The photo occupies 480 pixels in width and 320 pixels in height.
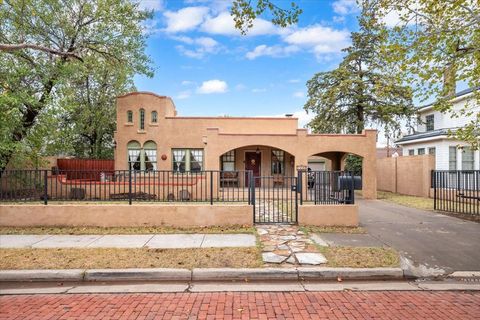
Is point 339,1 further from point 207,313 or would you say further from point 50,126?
point 50,126

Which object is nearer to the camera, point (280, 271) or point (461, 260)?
point (280, 271)

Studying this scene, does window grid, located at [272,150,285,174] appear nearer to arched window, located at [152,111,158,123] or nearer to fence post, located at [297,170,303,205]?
arched window, located at [152,111,158,123]

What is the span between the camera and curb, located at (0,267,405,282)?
17.8 ft

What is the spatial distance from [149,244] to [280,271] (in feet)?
10.9

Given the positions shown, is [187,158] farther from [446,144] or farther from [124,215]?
[446,144]

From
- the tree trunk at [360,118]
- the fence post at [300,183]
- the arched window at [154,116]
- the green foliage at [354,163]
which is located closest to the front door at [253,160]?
the arched window at [154,116]

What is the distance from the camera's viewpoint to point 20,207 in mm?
9086

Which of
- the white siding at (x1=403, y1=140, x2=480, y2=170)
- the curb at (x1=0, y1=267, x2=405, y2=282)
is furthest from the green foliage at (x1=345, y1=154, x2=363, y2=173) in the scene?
the curb at (x1=0, y1=267, x2=405, y2=282)

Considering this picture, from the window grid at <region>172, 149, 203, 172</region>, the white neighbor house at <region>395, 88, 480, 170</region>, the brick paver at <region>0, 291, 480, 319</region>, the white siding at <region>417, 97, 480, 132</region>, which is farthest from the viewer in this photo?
the window grid at <region>172, 149, 203, 172</region>

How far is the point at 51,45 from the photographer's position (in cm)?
1692

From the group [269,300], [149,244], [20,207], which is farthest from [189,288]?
[20,207]

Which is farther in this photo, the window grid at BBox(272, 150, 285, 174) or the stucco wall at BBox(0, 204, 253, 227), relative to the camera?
the window grid at BBox(272, 150, 285, 174)

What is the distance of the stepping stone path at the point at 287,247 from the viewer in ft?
19.8

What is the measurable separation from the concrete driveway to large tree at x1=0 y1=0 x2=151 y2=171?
13.7 meters
